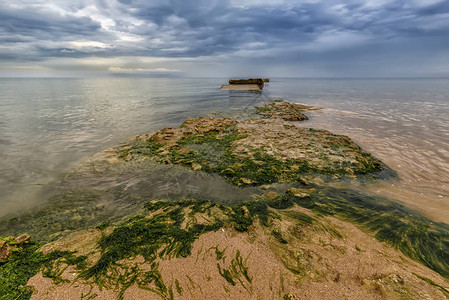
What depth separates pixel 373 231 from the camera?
467 cm

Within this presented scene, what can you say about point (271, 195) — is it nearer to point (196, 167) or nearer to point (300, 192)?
point (300, 192)

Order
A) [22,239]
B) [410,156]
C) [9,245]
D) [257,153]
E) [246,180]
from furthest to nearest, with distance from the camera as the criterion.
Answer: [257,153] → [410,156] → [246,180] → [22,239] → [9,245]

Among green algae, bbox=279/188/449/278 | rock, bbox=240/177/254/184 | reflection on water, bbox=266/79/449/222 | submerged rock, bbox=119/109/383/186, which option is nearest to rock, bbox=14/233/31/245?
submerged rock, bbox=119/109/383/186

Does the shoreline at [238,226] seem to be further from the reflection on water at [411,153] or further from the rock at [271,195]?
the reflection on water at [411,153]

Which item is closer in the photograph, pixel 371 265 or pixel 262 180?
pixel 371 265

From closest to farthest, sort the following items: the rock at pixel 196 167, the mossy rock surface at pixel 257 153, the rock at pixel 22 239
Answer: the rock at pixel 22 239 < the mossy rock surface at pixel 257 153 < the rock at pixel 196 167

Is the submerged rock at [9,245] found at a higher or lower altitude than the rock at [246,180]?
higher

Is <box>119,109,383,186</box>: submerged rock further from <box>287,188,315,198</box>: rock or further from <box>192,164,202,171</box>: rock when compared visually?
<box>287,188,315,198</box>: rock

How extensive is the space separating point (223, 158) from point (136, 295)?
6.56 m

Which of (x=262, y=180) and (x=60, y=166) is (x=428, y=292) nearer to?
(x=262, y=180)

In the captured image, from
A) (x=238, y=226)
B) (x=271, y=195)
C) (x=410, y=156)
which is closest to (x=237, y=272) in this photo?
(x=238, y=226)

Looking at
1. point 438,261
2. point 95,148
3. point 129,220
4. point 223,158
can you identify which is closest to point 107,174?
point 129,220

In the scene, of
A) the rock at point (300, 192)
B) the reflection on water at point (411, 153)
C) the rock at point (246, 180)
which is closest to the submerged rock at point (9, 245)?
the rock at point (246, 180)

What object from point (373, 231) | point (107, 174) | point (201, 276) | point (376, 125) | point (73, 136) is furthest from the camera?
point (376, 125)
